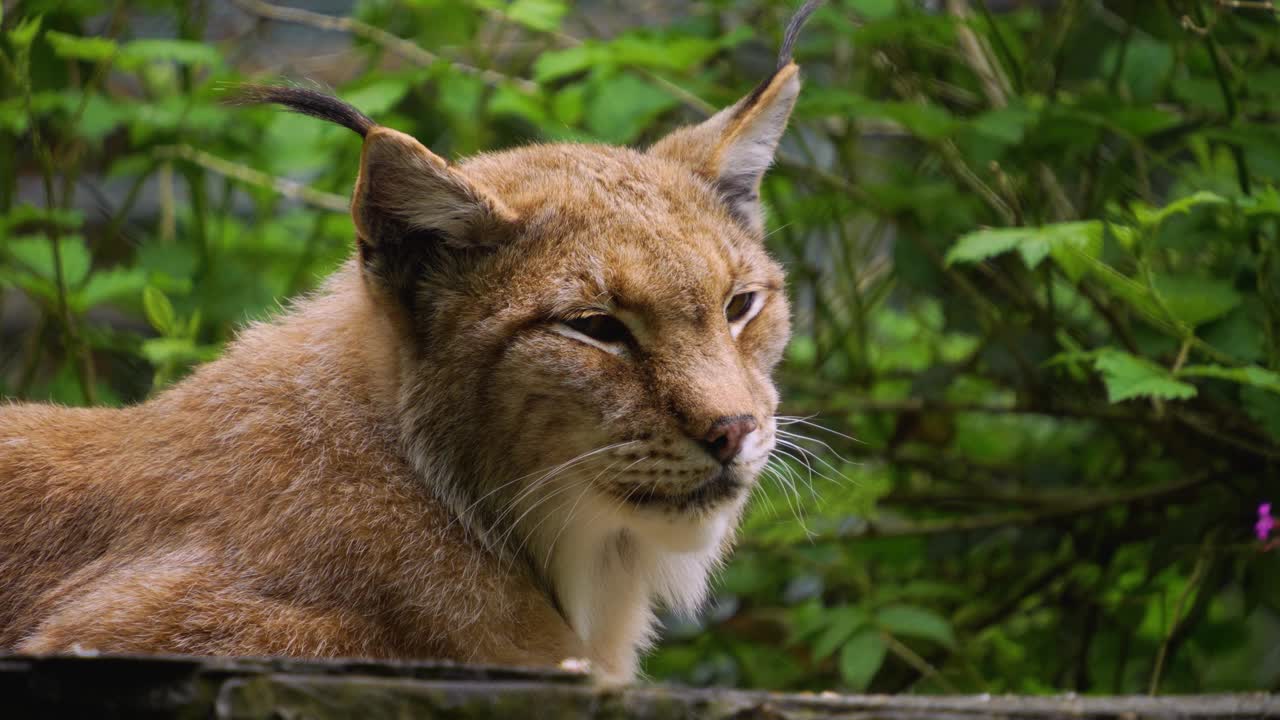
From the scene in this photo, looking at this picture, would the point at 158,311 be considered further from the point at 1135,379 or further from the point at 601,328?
the point at 1135,379

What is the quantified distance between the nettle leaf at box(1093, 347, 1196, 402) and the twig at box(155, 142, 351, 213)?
9.71 ft

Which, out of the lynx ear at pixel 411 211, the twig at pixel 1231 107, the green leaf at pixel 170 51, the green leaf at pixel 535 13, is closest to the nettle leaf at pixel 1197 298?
the twig at pixel 1231 107

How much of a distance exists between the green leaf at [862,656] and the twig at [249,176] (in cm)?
252

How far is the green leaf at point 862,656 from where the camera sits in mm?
4195

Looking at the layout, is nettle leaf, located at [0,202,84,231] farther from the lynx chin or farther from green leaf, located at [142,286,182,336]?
the lynx chin

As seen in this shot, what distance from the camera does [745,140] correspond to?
12.0 feet

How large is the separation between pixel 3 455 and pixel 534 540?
1.23 meters

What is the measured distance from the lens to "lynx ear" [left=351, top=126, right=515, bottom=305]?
2971 mm

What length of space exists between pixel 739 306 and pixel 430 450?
0.85 m

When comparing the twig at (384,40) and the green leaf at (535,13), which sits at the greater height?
the green leaf at (535,13)

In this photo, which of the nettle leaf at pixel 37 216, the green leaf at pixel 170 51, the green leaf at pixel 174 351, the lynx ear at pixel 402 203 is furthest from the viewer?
the nettle leaf at pixel 37 216

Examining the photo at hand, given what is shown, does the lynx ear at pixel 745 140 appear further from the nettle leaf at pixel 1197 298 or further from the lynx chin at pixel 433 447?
the nettle leaf at pixel 1197 298

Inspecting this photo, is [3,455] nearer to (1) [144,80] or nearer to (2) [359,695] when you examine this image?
(2) [359,695]

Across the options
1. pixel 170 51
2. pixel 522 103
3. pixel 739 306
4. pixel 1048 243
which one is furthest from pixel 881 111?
pixel 170 51
